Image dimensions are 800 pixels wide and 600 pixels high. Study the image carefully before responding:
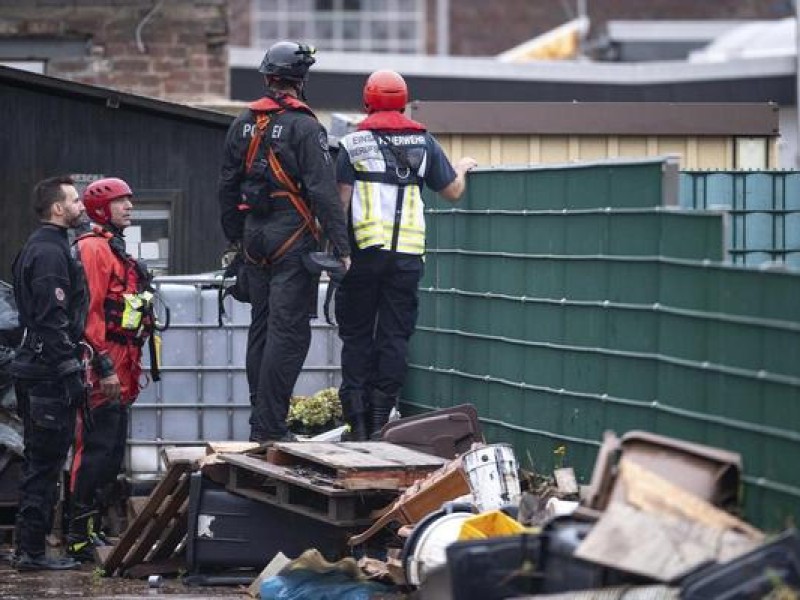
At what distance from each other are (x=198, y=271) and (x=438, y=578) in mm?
7123

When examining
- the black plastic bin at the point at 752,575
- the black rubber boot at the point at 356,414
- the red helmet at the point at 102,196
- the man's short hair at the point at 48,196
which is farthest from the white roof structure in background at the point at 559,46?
the black plastic bin at the point at 752,575

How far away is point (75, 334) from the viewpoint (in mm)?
10602

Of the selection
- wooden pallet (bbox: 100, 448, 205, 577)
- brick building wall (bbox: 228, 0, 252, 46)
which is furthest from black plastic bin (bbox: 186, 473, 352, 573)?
brick building wall (bbox: 228, 0, 252, 46)

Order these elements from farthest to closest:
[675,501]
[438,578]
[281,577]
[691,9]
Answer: [691,9] → [281,577] → [438,578] → [675,501]

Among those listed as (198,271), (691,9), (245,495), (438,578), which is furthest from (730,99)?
(691,9)

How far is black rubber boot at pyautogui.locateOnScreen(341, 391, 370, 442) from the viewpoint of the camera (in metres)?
11.1

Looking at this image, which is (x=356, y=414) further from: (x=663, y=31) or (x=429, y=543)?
(x=663, y=31)

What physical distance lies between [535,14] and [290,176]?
35.8 m

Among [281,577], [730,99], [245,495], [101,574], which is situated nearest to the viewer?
[281,577]

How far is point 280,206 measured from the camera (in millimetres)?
10820

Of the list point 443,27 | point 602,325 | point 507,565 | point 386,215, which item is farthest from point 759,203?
point 443,27

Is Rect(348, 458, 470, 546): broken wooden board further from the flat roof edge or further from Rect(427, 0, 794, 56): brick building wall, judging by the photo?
Rect(427, 0, 794, 56): brick building wall

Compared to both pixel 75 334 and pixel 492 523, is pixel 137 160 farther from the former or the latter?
pixel 492 523

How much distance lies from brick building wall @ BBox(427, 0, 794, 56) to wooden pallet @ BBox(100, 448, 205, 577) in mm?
34255
